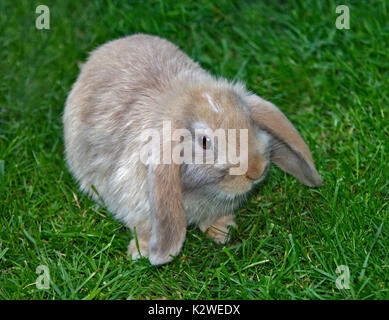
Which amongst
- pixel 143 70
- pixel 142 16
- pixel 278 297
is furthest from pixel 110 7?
pixel 278 297

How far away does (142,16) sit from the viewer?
213 inches

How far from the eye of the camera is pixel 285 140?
3.71 m

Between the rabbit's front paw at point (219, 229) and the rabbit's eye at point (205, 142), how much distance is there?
74 cm

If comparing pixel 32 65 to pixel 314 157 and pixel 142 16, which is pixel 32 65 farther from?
pixel 314 157

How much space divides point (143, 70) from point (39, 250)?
1.38m

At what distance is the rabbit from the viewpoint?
336cm

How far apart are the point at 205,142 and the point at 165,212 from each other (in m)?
0.46

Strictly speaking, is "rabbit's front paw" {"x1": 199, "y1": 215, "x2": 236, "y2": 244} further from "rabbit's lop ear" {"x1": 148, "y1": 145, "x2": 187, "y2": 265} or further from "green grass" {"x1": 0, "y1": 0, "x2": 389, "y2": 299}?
"rabbit's lop ear" {"x1": 148, "y1": 145, "x2": 187, "y2": 265}

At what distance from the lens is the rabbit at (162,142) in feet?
11.0

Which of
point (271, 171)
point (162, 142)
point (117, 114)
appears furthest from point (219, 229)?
point (117, 114)

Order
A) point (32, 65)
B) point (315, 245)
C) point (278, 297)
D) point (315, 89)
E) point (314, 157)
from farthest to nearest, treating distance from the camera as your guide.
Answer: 1. point (32, 65)
2. point (315, 89)
3. point (314, 157)
4. point (315, 245)
5. point (278, 297)

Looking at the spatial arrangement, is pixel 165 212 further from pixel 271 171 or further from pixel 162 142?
pixel 271 171

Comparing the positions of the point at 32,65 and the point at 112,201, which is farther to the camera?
the point at 32,65

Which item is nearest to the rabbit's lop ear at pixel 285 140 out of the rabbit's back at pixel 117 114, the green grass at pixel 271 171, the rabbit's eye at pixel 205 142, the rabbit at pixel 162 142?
the rabbit at pixel 162 142
